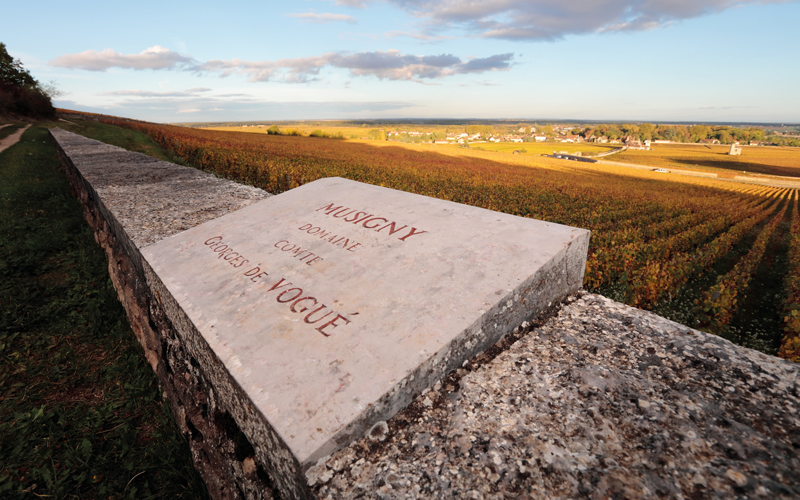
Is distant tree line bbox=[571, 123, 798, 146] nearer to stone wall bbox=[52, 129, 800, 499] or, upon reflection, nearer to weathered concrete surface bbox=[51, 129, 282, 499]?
weathered concrete surface bbox=[51, 129, 282, 499]

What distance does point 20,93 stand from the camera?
34125mm

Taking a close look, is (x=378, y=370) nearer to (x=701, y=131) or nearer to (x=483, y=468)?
(x=483, y=468)

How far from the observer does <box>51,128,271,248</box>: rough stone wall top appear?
3.69 meters

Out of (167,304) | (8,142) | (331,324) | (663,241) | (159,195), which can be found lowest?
(663,241)

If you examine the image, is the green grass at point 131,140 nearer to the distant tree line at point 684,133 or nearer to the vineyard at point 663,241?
the vineyard at point 663,241

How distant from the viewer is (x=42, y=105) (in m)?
36.7

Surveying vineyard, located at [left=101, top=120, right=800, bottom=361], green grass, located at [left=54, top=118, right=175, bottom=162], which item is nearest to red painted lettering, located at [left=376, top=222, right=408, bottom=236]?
vineyard, located at [left=101, top=120, right=800, bottom=361]

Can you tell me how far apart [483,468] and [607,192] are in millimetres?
21632

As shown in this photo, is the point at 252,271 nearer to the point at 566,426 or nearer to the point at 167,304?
the point at 167,304

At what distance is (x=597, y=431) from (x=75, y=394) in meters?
3.64

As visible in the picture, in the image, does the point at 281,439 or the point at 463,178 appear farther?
the point at 463,178

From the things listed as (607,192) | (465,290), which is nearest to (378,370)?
(465,290)

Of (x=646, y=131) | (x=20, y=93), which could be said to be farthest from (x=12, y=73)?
(x=646, y=131)

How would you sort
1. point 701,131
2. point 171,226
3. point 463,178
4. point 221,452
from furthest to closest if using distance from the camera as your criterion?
point 701,131 → point 463,178 → point 171,226 → point 221,452
